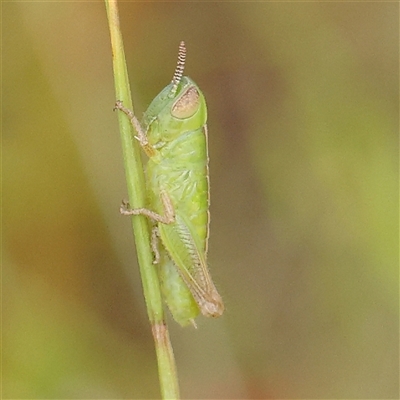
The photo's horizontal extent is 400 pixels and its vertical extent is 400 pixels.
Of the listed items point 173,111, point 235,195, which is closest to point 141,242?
point 173,111

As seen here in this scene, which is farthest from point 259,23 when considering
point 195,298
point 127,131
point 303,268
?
point 127,131

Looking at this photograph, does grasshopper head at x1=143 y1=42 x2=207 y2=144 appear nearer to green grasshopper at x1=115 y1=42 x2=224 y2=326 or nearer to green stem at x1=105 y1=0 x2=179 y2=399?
green grasshopper at x1=115 y1=42 x2=224 y2=326

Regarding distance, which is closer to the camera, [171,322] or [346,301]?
[171,322]

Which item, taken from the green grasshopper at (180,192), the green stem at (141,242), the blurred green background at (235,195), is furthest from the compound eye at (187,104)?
the blurred green background at (235,195)

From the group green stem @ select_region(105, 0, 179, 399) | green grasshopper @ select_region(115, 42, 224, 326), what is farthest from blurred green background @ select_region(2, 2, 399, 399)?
green stem @ select_region(105, 0, 179, 399)

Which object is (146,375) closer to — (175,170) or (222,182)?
(222,182)

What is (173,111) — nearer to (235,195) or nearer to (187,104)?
(187,104)
